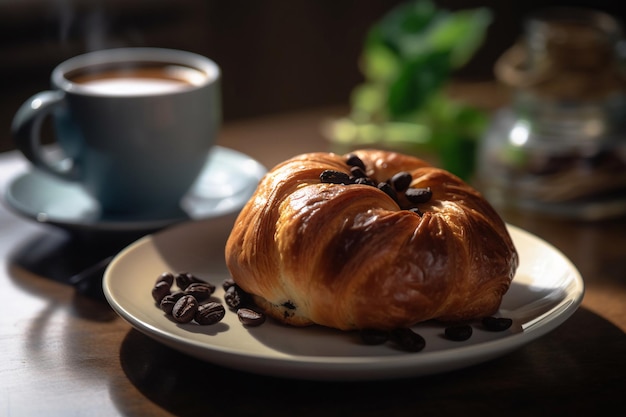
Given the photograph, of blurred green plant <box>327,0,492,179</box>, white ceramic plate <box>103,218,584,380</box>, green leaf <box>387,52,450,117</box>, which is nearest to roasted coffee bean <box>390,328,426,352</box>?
white ceramic plate <box>103,218,584,380</box>

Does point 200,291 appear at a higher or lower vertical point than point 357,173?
lower

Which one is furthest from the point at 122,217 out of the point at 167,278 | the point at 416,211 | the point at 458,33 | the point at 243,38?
the point at 243,38

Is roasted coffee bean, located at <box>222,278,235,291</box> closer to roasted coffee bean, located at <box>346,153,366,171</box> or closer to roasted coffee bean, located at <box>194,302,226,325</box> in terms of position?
roasted coffee bean, located at <box>194,302,226,325</box>

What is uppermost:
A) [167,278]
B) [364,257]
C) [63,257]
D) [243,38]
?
[364,257]

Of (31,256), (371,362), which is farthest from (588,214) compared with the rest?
(31,256)

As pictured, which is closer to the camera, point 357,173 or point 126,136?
point 357,173

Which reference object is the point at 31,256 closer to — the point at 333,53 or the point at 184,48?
the point at 184,48

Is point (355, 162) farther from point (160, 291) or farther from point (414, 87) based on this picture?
point (414, 87)
